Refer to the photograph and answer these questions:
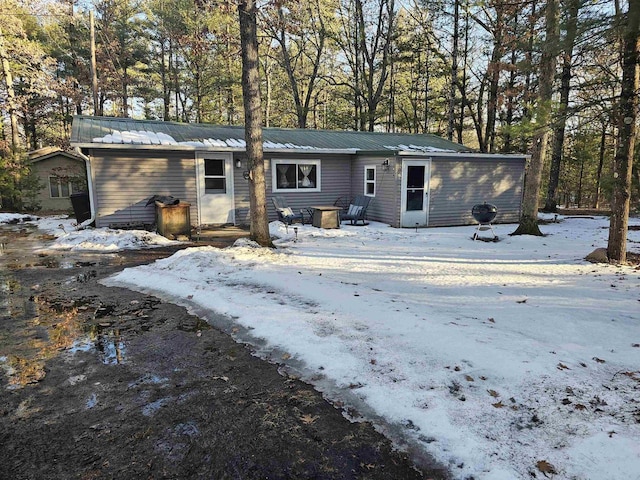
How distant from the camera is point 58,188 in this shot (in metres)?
20.7

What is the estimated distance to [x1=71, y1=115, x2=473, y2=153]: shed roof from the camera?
10836 mm

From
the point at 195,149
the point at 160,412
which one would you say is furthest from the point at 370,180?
the point at 160,412

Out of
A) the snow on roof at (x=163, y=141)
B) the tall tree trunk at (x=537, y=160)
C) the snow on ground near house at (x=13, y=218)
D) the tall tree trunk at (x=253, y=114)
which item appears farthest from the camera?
the snow on ground near house at (x=13, y=218)

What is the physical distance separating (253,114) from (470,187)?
787cm

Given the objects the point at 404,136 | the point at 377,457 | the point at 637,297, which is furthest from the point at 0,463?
the point at 404,136

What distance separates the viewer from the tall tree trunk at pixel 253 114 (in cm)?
776

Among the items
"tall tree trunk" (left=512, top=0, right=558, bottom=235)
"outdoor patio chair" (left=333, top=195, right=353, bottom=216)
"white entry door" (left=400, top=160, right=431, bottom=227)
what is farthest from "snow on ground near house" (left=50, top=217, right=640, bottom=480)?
"outdoor patio chair" (left=333, top=195, right=353, bottom=216)

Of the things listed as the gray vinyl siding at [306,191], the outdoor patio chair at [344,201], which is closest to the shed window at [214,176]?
the gray vinyl siding at [306,191]

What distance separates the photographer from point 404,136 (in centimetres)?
1677

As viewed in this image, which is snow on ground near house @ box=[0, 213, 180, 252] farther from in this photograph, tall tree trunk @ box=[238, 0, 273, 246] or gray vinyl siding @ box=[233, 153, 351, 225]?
gray vinyl siding @ box=[233, 153, 351, 225]

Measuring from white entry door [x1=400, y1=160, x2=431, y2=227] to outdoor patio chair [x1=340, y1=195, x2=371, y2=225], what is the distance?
1113 millimetres

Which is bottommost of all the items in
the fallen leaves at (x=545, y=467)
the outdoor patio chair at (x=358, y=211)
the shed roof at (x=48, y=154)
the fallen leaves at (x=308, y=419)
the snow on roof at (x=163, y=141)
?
the fallen leaves at (x=308, y=419)

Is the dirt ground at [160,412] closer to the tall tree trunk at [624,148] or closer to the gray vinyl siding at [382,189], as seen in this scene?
the tall tree trunk at [624,148]

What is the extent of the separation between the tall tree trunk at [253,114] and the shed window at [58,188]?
1642 cm
